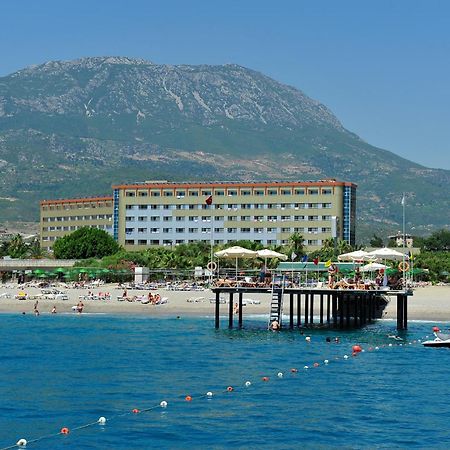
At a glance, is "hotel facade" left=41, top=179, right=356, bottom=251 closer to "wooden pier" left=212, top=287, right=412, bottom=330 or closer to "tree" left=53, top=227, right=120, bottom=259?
"tree" left=53, top=227, right=120, bottom=259

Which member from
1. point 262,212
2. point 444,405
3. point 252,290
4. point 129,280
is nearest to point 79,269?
point 129,280

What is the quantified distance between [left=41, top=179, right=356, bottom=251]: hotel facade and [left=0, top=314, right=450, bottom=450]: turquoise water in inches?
4256

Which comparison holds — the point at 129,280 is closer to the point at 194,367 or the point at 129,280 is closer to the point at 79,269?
the point at 79,269

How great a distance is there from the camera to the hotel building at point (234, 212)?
18400 centimetres

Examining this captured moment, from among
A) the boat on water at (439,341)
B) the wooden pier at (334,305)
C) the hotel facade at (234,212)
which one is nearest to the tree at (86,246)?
the hotel facade at (234,212)

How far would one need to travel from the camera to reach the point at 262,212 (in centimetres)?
18662

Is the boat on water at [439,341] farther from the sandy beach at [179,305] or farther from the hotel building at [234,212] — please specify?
the hotel building at [234,212]

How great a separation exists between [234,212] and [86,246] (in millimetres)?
30751

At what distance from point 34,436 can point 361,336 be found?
134 feet

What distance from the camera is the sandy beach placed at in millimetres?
92562

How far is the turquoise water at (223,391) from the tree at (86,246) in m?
94.1

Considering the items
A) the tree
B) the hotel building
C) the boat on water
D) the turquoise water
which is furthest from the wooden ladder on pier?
the hotel building

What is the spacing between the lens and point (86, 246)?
169625mm

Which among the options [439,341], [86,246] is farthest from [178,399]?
[86,246]
